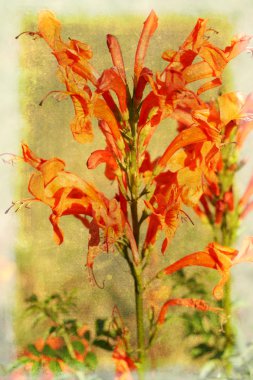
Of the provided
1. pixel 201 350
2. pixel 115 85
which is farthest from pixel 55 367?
pixel 115 85

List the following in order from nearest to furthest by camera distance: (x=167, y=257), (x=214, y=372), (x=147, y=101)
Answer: (x=147, y=101) → (x=214, y=372) → (x=167, y=257)

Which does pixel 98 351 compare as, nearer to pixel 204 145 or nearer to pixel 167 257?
pixel 167 257

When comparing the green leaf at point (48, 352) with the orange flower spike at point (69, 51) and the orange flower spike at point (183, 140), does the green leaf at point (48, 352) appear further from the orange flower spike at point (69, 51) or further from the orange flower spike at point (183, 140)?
the orange flower spike at point (69, 51)

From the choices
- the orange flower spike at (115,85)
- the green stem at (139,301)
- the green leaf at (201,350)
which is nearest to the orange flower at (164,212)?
the green stem at (139,301)

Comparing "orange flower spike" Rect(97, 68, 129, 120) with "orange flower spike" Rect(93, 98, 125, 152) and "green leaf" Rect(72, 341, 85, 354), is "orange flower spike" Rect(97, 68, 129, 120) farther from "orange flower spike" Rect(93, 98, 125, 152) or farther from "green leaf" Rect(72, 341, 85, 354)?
"green leaf" Rect(72, 341, 85, 354)

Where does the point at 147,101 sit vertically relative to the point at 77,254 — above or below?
above

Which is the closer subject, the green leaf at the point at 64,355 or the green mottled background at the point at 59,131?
the green leaf at the point at 64,355

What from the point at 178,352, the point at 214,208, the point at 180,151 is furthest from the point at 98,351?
the point at 180,151

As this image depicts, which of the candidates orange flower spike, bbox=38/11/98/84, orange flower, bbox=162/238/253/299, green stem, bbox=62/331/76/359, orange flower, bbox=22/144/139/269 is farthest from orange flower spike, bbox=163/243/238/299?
orange flower spike, bbox=38/11/98/84
